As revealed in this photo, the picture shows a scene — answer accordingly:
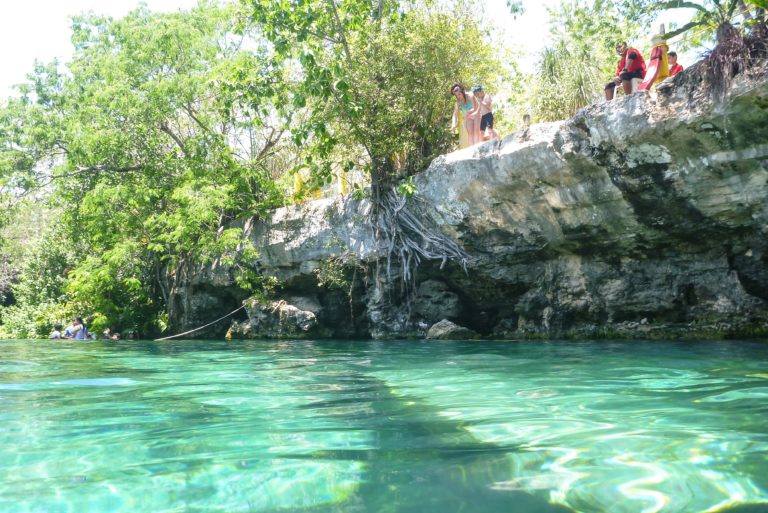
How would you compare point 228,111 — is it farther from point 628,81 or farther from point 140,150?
point 628,81

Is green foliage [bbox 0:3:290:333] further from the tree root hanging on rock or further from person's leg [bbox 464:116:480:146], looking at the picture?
person's leg [bbox 464:116:480:146]

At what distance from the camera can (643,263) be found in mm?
10250

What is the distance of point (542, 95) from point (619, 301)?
473 centimetres

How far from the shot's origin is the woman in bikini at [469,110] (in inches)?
453

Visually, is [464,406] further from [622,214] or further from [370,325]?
[370,325]

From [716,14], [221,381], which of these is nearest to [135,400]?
[221,381]

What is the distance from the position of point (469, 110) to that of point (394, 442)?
32.3 ft

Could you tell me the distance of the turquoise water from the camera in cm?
205

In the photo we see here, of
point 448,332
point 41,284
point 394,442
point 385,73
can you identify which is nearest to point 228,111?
point 385,73

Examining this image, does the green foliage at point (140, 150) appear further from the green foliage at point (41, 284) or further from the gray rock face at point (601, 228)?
the green foliage at point (41, 284)

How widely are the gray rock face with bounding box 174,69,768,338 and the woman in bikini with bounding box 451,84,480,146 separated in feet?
2.82

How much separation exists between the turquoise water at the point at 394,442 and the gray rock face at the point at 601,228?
3949mm

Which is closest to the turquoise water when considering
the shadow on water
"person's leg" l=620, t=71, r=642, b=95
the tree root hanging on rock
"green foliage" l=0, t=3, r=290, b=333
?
the shadow on water

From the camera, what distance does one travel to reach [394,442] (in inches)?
111
